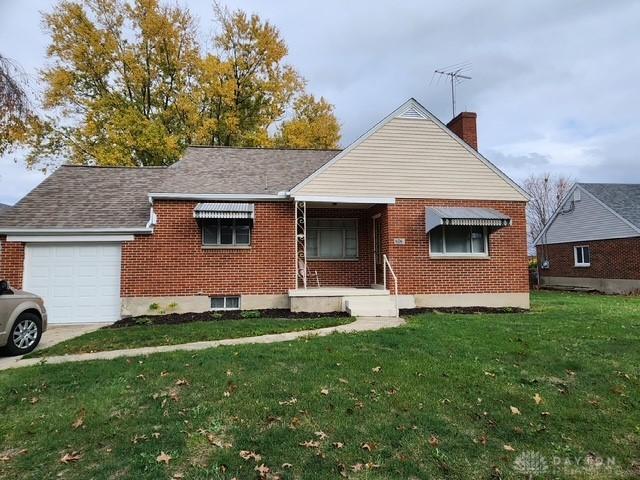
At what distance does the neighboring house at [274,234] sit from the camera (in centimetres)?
1164

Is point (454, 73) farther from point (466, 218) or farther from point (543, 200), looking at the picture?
point (543, 200)

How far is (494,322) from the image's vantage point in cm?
966

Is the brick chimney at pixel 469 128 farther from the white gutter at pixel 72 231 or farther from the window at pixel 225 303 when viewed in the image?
the white gutter at pixel 72 231

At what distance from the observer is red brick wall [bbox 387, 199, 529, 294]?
12.5m

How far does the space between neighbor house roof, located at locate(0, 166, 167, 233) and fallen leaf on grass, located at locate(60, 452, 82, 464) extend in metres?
8.87

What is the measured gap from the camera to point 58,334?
973cm

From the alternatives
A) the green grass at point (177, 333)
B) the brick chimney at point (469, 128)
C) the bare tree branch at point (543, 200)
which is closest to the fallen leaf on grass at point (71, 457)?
the green grass at point (177, 333)

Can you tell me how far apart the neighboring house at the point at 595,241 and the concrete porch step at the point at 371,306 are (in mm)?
16410

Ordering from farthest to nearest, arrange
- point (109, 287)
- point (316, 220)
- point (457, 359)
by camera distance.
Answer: point (316, 220) < point (109, 287) < point (457, 359)

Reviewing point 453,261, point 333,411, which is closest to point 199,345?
point 333,411

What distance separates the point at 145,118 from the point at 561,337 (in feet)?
74.2

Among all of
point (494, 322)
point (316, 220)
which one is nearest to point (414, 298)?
point (494, 322)

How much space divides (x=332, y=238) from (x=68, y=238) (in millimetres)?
8005

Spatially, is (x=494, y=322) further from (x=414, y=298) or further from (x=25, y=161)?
(x=25, y=161)
